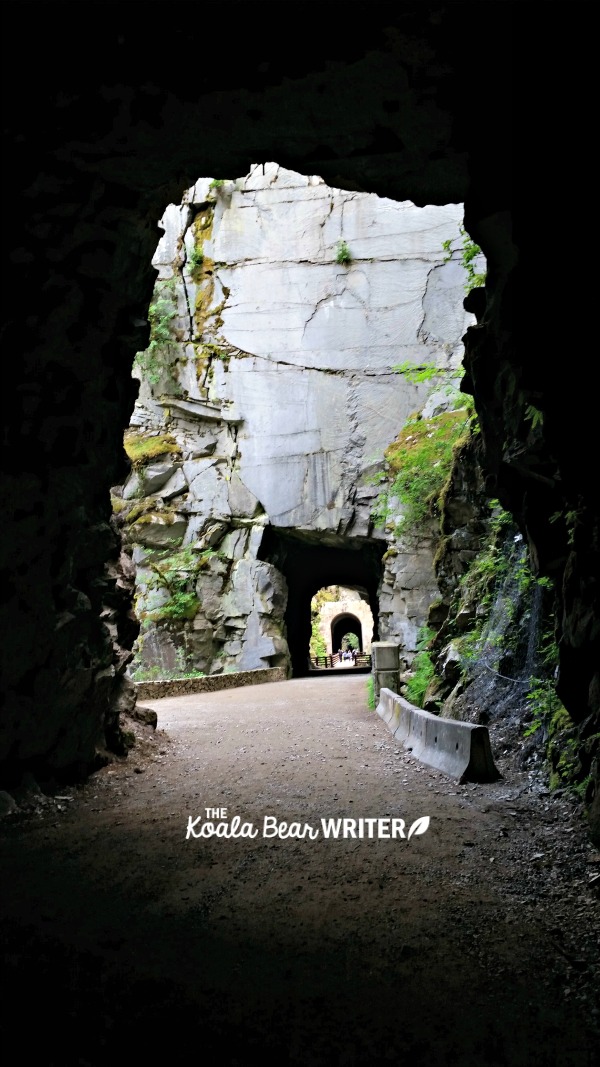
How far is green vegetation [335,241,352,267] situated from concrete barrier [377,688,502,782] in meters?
16.8

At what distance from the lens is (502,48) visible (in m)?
3.72

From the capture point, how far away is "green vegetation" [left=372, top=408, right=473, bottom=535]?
15.3m

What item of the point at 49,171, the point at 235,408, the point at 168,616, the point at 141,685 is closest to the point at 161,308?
the point at 235,408

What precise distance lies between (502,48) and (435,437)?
12658 mm

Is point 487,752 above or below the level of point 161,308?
below

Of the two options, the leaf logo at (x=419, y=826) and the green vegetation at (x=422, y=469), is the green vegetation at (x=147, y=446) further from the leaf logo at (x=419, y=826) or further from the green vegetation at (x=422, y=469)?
the leaf logo at (x=419, y=826)

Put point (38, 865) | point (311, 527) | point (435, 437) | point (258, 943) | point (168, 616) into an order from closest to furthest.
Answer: point (258, 943) → point (38, 865) → point (435, 437) → point (168, 616) → point (311, 527)

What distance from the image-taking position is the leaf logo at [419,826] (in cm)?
465

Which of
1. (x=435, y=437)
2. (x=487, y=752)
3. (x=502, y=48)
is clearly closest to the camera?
(x=502, y=48)

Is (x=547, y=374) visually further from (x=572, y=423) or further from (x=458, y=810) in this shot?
(x=458, y=810)

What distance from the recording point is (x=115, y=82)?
12.5ft

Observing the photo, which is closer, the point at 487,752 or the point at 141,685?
the point at 487,752

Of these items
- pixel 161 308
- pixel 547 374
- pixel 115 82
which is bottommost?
pixel 547 374

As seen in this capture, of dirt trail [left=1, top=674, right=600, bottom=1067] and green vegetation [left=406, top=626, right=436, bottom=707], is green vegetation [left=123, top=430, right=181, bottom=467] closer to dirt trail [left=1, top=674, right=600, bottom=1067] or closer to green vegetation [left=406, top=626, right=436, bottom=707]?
green vegetation [left=406, top=626, right=436, bottom=707]
